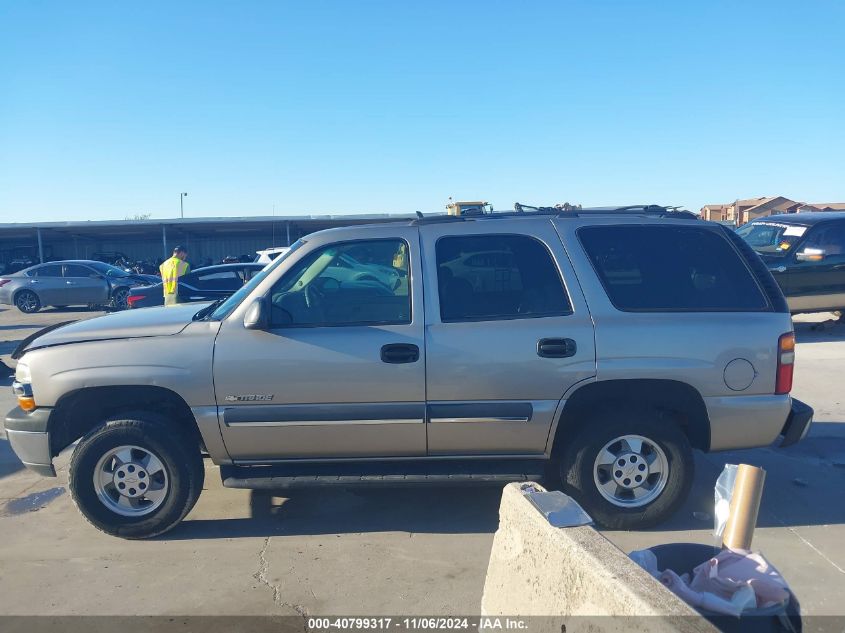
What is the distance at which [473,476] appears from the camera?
Answer: 13.8ft

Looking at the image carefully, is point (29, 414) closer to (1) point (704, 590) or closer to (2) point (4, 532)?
(2) point (4, 532)

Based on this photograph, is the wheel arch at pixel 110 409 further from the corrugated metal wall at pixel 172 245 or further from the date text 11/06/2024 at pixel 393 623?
the corrugated metal wall at pixel 172 245

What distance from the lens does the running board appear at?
418 centimetres

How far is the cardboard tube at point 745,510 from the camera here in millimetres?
2543

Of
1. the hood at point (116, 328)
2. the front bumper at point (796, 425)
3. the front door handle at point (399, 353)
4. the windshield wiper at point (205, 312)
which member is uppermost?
the windshield wiper at point (205, 312)

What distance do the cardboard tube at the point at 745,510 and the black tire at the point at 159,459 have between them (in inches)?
121

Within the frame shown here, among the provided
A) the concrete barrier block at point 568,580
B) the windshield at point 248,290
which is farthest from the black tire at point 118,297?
the concrete barrier block at point 568,580

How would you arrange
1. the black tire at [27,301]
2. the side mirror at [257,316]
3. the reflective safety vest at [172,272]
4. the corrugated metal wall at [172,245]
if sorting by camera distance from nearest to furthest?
the side mirror at [257,316]
the reflective safety vest at [172,272]
the black tire at [27,301]
the corrugated metal wall at [172,245]

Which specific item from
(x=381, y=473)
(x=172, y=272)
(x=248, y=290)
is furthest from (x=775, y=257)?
(x=172, y=272)

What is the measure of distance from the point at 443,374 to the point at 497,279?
716 millimetres

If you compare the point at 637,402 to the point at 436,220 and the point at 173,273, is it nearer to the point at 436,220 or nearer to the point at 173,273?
the point at 436,220

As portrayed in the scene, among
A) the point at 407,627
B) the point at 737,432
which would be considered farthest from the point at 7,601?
the point at 737,432

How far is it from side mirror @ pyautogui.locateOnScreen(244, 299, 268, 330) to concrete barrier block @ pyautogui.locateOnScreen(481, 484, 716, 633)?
6.26 feet

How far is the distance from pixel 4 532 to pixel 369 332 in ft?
9.19
